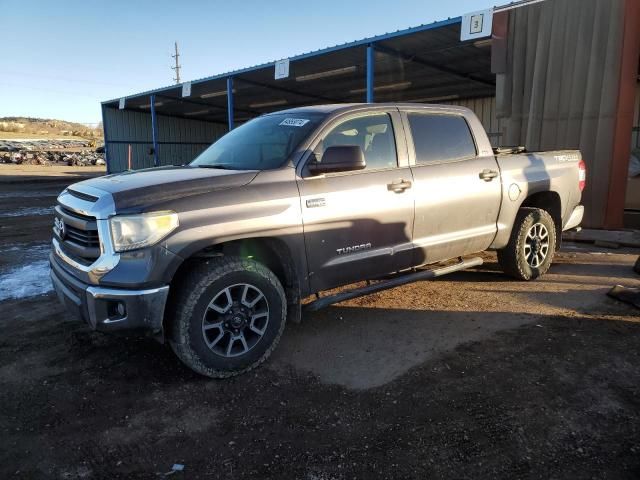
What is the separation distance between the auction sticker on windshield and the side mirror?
1.69 feet

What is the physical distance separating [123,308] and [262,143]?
1808mm

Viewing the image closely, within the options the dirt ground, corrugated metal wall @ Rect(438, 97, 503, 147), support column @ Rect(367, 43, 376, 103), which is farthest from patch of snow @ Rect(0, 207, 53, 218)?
corrugated metal wall @ Rect(438, 97, 503, 147)

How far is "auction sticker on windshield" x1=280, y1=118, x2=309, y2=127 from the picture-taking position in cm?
394

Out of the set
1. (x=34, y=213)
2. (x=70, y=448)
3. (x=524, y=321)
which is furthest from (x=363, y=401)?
(x=34, y=213)

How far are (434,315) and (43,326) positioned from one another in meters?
3.60

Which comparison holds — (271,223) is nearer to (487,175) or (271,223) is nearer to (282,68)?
(487,175)

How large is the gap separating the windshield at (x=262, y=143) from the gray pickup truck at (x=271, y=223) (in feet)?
0.05

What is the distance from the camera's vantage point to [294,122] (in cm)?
403

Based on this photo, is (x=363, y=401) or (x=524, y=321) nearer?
(x=363, y=401)

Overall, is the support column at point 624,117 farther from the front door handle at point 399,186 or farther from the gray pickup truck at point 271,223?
the front door handle at point 399,186

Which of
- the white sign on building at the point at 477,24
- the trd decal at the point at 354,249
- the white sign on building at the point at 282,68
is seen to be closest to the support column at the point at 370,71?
the white sign on building at the point at 477,24

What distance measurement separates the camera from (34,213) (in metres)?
12.0

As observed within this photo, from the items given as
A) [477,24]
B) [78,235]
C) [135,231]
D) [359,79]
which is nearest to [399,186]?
[135,231]

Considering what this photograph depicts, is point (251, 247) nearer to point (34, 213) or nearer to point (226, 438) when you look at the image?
point (226, 438)
